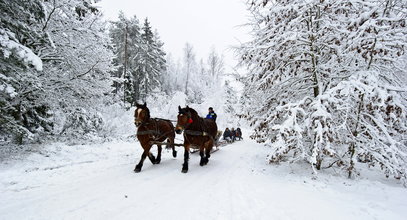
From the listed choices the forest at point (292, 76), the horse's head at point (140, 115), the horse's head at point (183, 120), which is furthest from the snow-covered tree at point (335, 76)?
the horse's head at point (140, 115)

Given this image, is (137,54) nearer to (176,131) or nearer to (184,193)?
(176,131)

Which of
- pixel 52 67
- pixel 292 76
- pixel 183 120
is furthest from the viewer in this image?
pixel 52 67

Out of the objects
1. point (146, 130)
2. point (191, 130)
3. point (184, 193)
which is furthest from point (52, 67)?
point (184, 193)

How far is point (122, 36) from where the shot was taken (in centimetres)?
3269

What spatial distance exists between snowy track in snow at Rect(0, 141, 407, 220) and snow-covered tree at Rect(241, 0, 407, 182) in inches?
31.8

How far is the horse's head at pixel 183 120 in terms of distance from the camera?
6.67 m

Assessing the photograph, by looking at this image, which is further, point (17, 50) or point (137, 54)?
point (137, 54)

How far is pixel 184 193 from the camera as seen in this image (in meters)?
4.87

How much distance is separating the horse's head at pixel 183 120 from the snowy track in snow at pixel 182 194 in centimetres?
139

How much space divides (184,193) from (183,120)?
2.54 metres

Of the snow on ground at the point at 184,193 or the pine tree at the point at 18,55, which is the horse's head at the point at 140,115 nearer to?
the snow on ground at the point at 184,193

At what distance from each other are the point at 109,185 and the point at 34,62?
3.55 meters

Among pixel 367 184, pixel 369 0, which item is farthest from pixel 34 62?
pixel 367 184

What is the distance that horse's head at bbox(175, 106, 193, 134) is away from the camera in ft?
21.9
